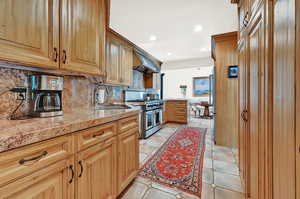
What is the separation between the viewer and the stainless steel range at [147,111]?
11.6 feet

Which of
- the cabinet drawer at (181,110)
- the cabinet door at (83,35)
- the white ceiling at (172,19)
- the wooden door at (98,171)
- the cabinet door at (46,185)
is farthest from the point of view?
the cabinet drawer at (181,110)

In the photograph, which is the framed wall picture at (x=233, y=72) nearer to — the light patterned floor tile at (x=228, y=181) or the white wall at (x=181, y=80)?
the light patterned floor tile at (x=228, y=181)

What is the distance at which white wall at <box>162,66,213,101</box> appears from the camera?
→ 8.09m

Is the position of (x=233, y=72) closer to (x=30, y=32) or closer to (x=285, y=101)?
(x=285, y=101)

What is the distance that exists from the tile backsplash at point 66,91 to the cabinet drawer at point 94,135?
0.66m

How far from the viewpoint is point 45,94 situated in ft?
4.14

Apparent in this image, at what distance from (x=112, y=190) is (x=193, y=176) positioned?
1162 mm

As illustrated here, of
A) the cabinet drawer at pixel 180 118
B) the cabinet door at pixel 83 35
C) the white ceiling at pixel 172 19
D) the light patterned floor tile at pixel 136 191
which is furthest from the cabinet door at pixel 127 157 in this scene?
Result: the cabinet drawer at pixel 180 118

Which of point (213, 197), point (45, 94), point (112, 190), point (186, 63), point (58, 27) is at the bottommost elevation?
point (213, 197)

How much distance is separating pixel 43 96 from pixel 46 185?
0.80 metres

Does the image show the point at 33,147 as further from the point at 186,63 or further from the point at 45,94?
the point at 186,63

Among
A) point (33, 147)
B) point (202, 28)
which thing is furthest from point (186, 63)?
point (33, 147)

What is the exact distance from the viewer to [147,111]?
3.64 m

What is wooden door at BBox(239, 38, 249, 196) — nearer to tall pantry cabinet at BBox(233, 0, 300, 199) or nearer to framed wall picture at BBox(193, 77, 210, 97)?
tall pantry cabinet at BBox(233, 0, 300, 199)
